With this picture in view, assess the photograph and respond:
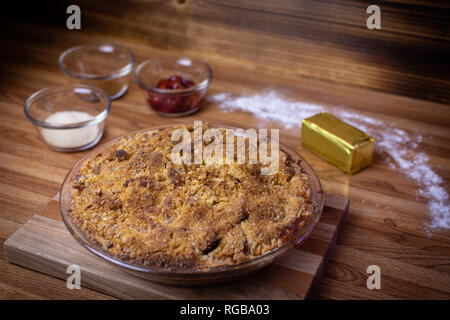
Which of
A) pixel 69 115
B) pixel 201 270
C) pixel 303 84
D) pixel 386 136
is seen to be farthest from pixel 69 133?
pixel 386 136

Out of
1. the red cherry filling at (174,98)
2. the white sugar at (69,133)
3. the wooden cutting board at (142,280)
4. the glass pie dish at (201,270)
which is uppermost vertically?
the red cherry filling at (174,98)

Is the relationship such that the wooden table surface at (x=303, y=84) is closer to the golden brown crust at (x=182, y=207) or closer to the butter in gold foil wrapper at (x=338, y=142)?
the butter in gold foil wrapper at (x=338, y=142)

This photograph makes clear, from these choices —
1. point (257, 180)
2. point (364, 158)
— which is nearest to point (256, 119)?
point (364, 158)

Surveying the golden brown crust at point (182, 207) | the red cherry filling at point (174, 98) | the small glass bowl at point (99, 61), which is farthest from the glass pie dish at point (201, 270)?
the small glass bowl at point (99, 61)

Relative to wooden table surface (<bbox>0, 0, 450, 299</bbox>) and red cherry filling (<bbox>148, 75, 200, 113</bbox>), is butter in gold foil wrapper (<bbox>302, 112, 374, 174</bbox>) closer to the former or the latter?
wooden table surface (<bbox>0, 0, 450, 299</bbox>)

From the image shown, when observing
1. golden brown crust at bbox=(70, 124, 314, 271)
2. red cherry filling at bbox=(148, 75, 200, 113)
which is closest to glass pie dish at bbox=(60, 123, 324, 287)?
golden brown crust at bbox=(70, 124, 314, 271)

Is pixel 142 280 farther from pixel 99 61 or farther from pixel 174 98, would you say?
pixel 99 61

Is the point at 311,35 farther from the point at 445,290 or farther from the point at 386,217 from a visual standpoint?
the point at 445,290
